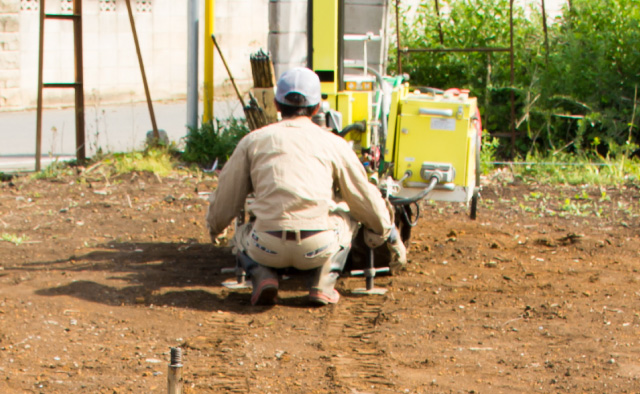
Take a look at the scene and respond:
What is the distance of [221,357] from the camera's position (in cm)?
475

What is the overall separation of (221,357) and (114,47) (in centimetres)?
1343

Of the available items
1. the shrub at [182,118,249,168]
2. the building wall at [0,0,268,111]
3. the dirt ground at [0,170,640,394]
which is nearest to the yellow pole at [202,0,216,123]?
the shrub at [182,118,249,168]

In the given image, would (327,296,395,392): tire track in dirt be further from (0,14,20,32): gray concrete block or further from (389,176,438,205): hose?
(0,14,20,32): gray concrete block

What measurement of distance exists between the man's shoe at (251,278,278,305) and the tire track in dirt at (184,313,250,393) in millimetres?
223

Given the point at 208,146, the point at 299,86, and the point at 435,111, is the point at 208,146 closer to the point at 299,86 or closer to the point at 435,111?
the point at 435,111

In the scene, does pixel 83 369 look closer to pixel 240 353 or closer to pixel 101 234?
pixel 240 353

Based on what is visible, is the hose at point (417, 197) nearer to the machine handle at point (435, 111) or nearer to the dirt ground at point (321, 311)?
the machine handle at point (435, 111)

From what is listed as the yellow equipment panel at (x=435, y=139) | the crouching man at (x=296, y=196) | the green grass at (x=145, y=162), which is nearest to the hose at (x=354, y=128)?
the yellow equipment panel at (x=435, y=139)

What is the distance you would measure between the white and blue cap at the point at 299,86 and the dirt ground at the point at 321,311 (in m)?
1.29

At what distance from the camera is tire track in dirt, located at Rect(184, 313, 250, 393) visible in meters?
4.35

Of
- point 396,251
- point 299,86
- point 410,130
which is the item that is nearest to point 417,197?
point 396,251

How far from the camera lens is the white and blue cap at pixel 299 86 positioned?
5.66m

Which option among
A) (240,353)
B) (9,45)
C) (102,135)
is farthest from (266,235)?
(9,45)

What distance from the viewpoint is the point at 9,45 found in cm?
1562
